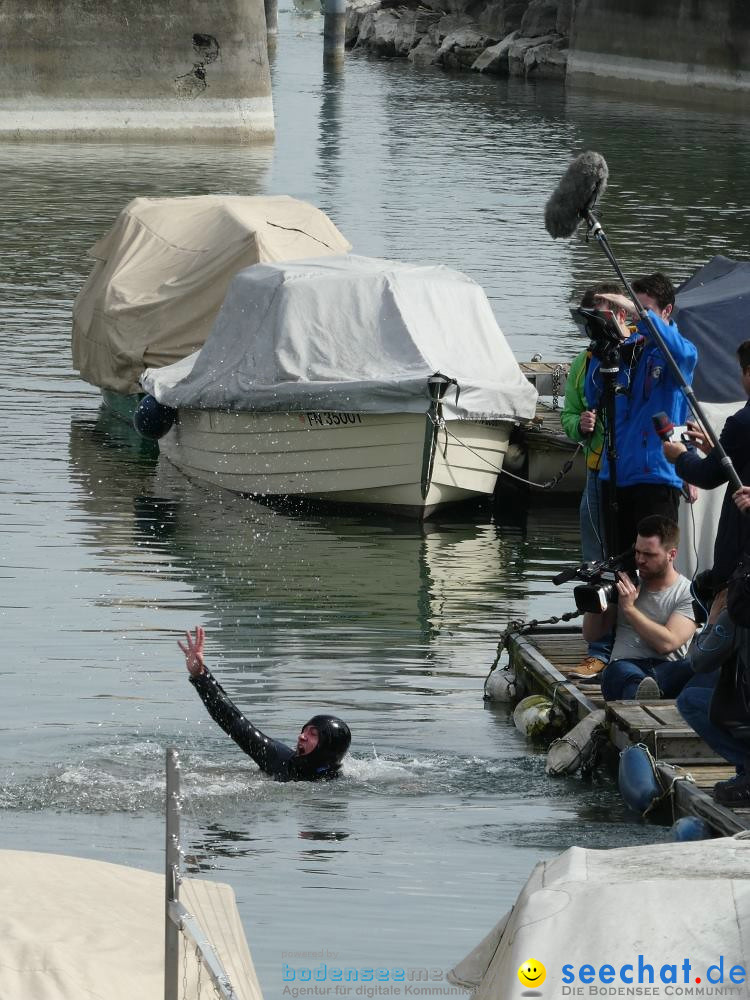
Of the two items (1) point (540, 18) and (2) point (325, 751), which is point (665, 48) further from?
(2) point (325, 751)

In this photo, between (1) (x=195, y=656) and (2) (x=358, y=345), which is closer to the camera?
(1) (x=195, y=656)

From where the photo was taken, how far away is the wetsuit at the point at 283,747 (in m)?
9.12

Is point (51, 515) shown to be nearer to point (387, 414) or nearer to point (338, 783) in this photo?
point (387, 414)

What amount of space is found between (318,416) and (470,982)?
10611mm

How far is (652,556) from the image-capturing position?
931 centimetres

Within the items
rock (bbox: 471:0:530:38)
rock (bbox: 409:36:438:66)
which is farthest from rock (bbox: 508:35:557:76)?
rock (bbox: 409:36:438:66)

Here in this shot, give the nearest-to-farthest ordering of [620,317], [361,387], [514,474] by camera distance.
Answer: [620,317]
[361,387]
[514,474]

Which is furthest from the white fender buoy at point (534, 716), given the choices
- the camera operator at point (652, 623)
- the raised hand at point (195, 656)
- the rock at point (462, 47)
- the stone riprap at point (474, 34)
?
the rock at point (462, 47)

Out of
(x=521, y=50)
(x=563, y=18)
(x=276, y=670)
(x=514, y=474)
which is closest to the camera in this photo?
(x=276, y=670)

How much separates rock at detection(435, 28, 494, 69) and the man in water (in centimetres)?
7583

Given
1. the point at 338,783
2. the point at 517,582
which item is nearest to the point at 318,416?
the point at 517,582

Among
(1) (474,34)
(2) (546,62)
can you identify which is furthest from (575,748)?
(1) (474,34)

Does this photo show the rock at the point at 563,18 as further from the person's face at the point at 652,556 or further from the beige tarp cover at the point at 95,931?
the beige tarp cover at the point at 95,931

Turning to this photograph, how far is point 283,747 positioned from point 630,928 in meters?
4.68
